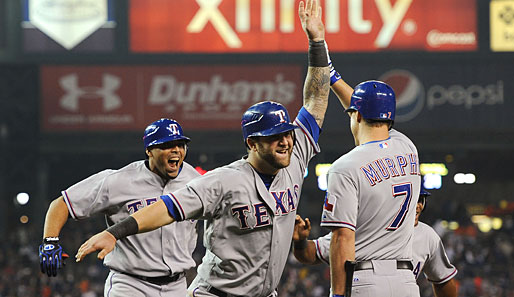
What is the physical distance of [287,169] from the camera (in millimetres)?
4902

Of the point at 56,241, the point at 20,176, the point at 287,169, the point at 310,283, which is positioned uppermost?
the point at 287,169

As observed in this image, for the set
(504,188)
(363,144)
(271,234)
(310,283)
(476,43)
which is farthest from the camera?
(504,188)

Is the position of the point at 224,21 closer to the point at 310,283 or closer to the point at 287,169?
the point at 310,283

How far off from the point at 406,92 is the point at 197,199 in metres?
18.7

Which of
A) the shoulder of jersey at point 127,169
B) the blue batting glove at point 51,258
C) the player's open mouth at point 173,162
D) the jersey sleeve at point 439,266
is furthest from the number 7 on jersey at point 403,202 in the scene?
the shoulder of jersey at point 127,169

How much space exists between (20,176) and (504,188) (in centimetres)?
1644

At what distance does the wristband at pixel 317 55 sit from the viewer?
549 centimetres

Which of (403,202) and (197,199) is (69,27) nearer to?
(403,202)

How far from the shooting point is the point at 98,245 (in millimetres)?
4043

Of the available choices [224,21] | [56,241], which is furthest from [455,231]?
[56,241]

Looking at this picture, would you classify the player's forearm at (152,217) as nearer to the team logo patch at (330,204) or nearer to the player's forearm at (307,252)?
the team logo patch at (330,204)

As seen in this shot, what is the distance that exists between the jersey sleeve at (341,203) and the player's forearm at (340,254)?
1.8 inches

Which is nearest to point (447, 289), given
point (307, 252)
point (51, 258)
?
point (307, 252)

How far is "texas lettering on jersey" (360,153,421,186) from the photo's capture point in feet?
15.7
